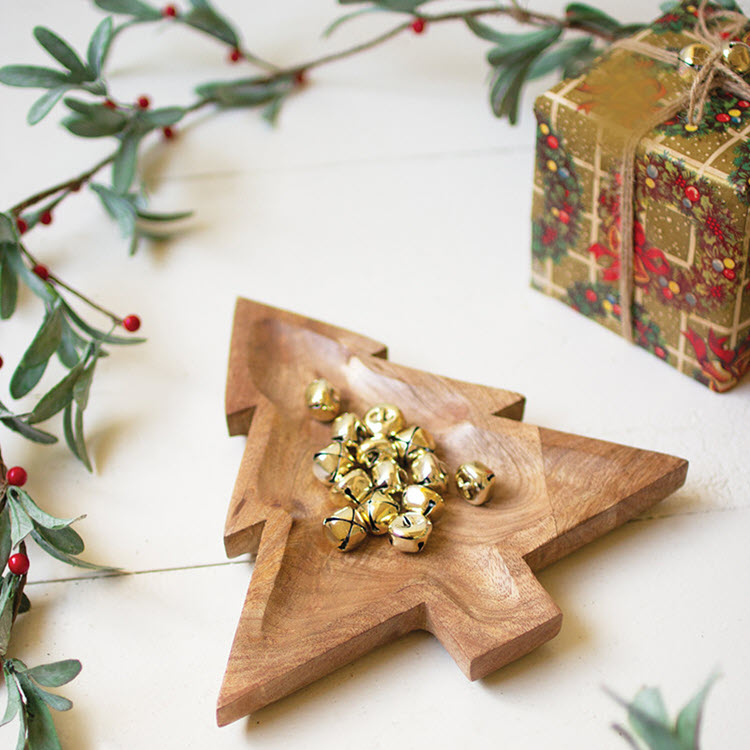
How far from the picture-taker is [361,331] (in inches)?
38.1

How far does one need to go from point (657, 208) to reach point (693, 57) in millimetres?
125

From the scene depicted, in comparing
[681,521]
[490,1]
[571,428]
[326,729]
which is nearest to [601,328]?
[571,428]

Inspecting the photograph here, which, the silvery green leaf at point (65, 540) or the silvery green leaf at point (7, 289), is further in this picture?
the silvery green leaf at point (7, 289)

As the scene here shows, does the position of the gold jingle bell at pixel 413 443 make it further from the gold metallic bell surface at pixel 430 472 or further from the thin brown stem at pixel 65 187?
the thin brown stem at pixel 65 187

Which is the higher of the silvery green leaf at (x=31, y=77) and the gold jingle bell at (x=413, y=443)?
the silvery green leaf at (x=31, y=77)

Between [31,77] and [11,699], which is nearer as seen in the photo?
[11,699]

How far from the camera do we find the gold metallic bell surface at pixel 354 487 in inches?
30.3

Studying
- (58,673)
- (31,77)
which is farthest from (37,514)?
(31,77)

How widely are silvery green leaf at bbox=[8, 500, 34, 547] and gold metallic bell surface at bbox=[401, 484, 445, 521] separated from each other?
0.90ft

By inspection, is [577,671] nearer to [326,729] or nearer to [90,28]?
[326,729]

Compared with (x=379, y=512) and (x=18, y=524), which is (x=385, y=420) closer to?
(x=379, y=512)

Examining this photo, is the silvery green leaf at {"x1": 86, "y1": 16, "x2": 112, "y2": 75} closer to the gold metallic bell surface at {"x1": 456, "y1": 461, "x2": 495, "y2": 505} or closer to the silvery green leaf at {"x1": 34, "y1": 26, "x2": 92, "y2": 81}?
the silvery green leaf at {"x1": 34, "y1": 26, "x2": 92, "y2": 81}

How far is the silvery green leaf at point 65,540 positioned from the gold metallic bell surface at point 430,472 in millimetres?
253

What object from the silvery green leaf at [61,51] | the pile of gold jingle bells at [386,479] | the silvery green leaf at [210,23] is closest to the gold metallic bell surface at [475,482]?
the pile of gold jingle bells at [386,479]
